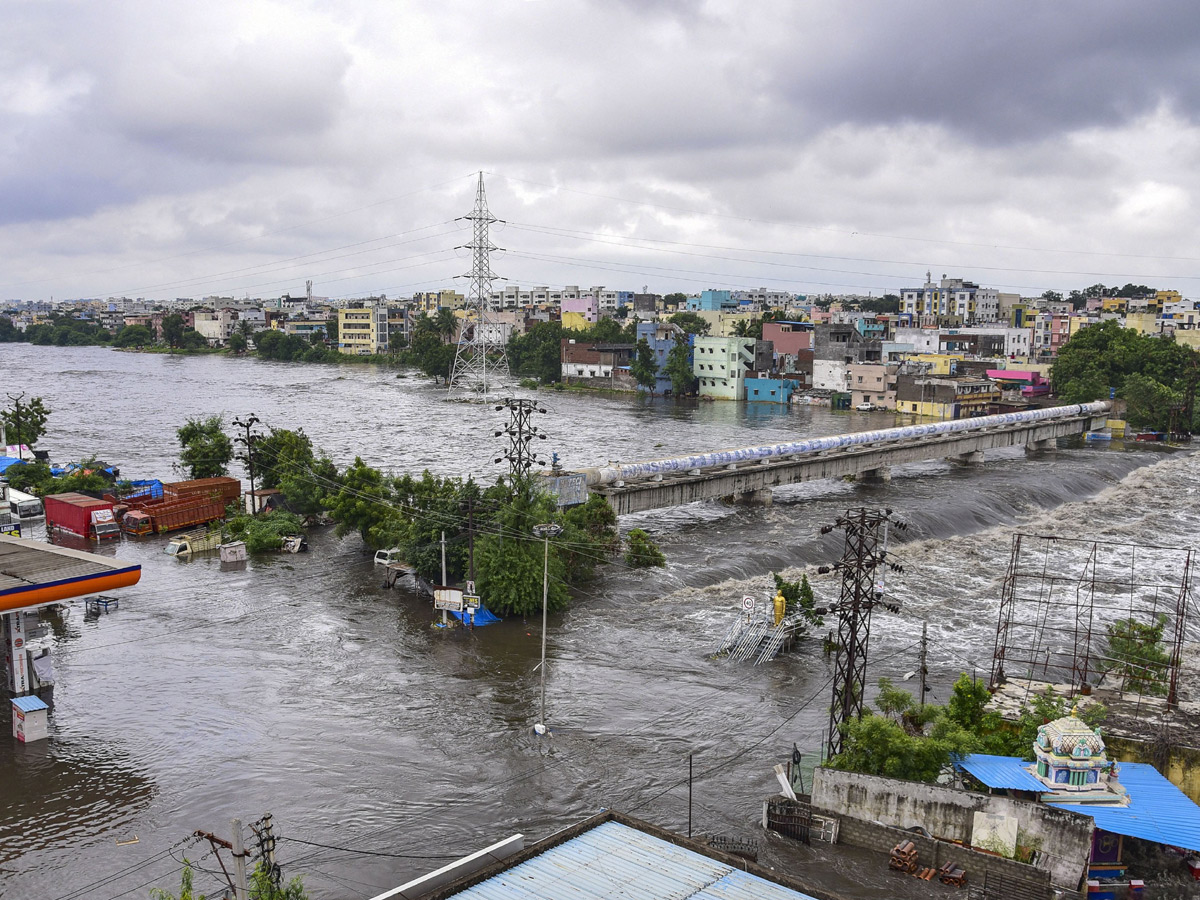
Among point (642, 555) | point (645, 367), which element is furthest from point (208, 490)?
point (645, 367)

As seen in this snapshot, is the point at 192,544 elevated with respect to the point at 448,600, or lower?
lower

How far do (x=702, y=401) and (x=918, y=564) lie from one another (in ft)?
191

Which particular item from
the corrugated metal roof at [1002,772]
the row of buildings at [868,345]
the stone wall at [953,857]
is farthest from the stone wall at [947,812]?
the row of buildings at [868,345]

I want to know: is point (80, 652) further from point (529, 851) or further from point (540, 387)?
point (540, 387)

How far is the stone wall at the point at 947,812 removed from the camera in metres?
14.5

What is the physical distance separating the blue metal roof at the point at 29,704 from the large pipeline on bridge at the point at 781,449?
21.3m

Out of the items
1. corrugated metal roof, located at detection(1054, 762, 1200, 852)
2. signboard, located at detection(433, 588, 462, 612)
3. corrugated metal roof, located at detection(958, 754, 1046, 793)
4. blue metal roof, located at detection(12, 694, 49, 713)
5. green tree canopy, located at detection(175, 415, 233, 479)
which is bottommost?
blue metal roof, located at detection(12, 694, 49, 713)

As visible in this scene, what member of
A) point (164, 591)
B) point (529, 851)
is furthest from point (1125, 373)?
point (529, 851)

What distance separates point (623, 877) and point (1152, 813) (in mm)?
8965

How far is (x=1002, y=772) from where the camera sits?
16172mm

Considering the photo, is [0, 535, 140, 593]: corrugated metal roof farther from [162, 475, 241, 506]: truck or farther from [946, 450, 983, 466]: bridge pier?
[946, 450, 983, 466]: bridge pier

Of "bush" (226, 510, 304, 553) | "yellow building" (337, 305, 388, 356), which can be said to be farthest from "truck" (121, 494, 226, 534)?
"yellow building" (337, 305, 388, 356)

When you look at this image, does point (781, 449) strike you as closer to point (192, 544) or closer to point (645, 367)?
point (192, 544)

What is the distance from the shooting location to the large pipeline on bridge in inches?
1551
